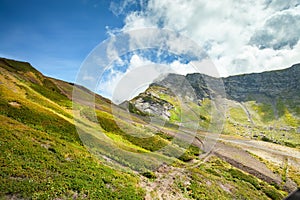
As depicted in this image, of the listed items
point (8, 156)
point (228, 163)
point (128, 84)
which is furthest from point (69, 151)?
point (228, 163)

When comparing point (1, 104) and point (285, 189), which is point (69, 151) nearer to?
point (1, 104)

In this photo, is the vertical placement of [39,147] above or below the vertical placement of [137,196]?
above

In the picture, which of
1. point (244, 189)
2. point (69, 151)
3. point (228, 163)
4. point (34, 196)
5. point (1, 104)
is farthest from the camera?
point (228, 163)

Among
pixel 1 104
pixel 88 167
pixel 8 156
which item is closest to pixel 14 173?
pixel 8 156

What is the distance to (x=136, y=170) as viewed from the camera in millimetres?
30281

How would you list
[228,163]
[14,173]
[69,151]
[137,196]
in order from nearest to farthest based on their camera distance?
[14,173] < [137,196] < [69,151] < [228,163]

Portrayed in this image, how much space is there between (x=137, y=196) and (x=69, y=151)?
9965mm

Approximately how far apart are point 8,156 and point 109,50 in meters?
15.5

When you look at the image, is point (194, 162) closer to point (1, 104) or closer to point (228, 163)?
point (228, 163)

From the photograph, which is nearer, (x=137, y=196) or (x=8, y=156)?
(x=8, y=156)

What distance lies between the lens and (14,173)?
1878 cm

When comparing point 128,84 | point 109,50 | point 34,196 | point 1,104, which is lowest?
point 34,196

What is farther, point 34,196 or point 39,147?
point 39,147

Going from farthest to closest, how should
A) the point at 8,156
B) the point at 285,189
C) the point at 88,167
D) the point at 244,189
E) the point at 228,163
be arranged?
the point at 228,163
the point at 285,189
the point at 244,189
the point at 88,167
the point at 8,156
